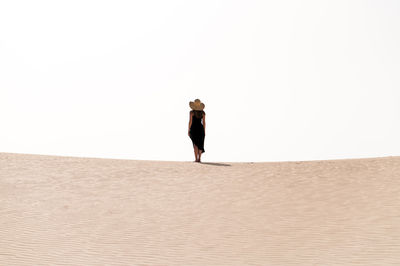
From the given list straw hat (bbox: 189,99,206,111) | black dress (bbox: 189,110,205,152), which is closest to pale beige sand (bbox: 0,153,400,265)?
black dress (bbox: 189,110,205,152)

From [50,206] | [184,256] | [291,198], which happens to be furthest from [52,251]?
[291,198]

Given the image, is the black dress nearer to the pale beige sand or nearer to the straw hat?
the straw hat

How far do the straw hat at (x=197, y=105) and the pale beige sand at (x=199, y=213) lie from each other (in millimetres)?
2015

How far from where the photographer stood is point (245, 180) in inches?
755

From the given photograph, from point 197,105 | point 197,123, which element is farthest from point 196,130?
point 197,105

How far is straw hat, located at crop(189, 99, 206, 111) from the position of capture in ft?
68.4

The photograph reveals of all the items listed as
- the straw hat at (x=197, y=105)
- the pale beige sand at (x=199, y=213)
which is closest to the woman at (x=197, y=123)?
the straw hat at (x=197, y=105)

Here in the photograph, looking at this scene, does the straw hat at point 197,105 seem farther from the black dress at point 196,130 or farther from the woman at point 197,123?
the black dress at point 196,130

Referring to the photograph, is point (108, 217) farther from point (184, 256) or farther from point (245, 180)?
point (245, 180)

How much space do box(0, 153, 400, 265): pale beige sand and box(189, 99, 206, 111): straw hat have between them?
2015 mm

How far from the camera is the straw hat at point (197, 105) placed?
20.9m

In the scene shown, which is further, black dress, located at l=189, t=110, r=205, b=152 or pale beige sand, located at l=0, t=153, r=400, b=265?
black dress, located at l=189, t=110, r=205, b=152

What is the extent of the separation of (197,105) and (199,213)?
22.1 ft

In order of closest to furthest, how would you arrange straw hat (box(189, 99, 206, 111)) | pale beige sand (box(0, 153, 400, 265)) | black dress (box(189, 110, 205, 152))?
pale beige sand (box(0, 153, 400, 265))
straw hat (box(189, 99, 206, 111))
black dress (box(189, 110, 205, 152))
